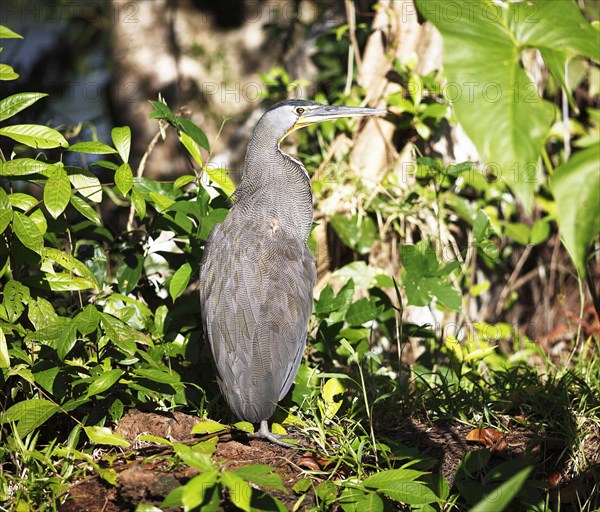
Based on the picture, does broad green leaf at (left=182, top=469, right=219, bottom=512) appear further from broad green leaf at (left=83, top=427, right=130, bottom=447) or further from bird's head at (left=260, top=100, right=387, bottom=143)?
bird's head at (left=260, top=100, right=387, bottom=143)

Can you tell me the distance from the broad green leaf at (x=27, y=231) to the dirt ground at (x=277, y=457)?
2.94ft

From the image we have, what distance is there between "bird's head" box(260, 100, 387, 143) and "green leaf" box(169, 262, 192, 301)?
0.84m

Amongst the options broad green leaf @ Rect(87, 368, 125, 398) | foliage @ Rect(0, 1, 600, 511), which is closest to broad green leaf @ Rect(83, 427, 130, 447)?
foliage @ Rect(0, 1, 600, 511)

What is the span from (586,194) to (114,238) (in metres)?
3.04

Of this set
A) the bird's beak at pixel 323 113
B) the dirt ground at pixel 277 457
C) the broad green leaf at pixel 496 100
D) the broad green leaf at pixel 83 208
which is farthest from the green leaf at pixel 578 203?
the bird's beak at pixel 323 113

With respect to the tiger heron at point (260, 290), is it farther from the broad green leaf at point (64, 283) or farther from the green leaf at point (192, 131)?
the broad green leaf at point (64, 283)

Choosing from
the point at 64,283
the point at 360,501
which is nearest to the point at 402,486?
the point at 360,501

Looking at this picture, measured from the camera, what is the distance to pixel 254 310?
10.7 ft

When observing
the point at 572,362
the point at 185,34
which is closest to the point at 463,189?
the point at 572,362

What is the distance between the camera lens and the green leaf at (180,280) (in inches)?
132

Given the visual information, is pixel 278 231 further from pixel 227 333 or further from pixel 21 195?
pixel 21 195

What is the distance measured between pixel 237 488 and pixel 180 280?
134 cm

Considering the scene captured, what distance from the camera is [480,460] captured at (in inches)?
111

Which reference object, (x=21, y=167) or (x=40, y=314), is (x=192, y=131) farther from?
(x=40, y=314)
